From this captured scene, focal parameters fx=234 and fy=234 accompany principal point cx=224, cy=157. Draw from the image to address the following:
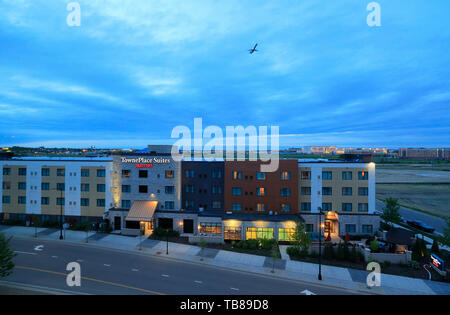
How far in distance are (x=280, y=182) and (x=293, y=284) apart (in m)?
19.7

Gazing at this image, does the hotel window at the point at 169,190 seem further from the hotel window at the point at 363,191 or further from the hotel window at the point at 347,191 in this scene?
the hotel window at the point at 363,191

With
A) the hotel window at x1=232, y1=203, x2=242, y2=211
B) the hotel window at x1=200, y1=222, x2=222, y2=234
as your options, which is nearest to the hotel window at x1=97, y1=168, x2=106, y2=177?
the hotel window at x1=200, y1=222, x2=222, y2=234

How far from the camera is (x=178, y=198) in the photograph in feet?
141

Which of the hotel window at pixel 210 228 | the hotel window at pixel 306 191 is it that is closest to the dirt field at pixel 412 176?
the hotel window at pixel 306 191

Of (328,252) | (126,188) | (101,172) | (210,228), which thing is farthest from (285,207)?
(101,172)

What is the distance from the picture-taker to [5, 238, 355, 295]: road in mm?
22141

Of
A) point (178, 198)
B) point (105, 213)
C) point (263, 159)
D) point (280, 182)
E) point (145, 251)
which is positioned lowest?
point (145, 251)

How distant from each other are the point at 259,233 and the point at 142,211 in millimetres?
20639

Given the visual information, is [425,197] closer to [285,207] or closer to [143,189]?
[285,207]

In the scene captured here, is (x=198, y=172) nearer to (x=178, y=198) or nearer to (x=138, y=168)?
(x=178, y=198)

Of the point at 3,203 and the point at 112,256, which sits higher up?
the point at 3,203

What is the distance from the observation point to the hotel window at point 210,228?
39281 mm

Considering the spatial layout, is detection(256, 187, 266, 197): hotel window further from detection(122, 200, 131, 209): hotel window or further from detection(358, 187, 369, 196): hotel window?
detection(122, 200, 131, 209): hotel window
